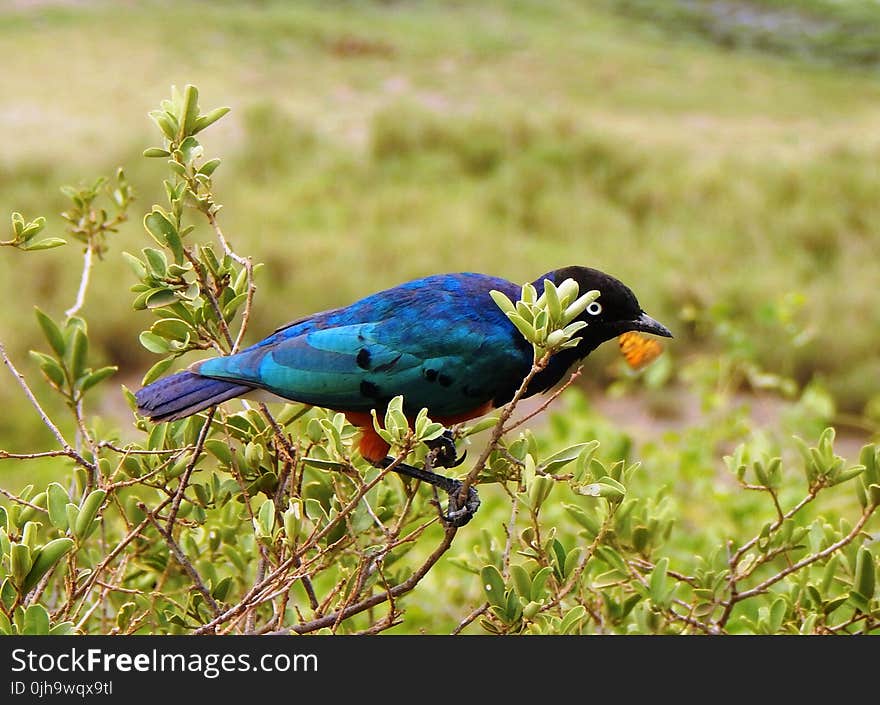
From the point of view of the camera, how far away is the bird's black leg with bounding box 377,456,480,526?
5.02 feet

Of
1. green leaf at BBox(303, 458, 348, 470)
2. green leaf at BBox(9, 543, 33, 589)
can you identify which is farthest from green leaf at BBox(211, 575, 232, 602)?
green leaf at BBox(9, 543, 33, 589)

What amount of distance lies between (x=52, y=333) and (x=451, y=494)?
2.26 feet

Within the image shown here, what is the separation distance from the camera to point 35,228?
1604 millimetres

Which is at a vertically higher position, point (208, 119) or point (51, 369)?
point (208, 119)

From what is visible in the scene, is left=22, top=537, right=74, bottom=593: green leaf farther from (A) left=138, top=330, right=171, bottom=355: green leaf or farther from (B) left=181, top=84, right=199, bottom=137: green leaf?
(B) left=181, top=84, right=199, bottom=137: green leaf

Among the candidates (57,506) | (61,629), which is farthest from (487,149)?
(61,629)

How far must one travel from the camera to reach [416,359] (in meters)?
1.65

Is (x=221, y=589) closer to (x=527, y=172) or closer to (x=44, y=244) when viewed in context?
(x=44, y=244)

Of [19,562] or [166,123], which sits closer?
[19,562]

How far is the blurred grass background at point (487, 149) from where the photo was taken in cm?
618

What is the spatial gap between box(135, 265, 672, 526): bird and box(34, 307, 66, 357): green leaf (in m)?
0.16
